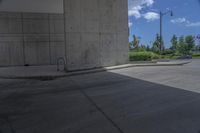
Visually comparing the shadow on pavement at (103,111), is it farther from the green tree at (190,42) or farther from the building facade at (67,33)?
the green tree at (190,42)

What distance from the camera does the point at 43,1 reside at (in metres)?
16.6

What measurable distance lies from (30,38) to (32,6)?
2.92 metres

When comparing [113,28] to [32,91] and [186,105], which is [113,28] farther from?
[186,105]

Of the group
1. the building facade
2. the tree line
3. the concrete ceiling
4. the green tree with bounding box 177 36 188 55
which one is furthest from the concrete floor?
the green tree with bounding box 177 36 188 55

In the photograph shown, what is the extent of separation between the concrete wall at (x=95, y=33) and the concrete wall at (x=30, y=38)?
25.1 ft

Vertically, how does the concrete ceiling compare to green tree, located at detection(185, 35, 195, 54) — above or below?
above

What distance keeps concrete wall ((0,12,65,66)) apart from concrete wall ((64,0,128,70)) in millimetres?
7638

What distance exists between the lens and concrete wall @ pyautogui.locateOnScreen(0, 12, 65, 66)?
60.0ft

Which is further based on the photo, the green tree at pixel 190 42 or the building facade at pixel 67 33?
the green tree at pixel 190 42

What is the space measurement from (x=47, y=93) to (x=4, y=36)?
1357cm

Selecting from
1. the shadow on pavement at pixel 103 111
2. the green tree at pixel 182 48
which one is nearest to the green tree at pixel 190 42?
the green tree at pixel 182 48

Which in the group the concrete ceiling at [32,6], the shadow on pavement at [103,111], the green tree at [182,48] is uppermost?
the concrete ceiling at [32,6]

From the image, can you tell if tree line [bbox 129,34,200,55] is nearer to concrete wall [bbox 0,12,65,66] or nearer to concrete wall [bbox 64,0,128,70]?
concrete wall [bbox 0,12,65,66]

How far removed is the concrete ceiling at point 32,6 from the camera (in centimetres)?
1643
